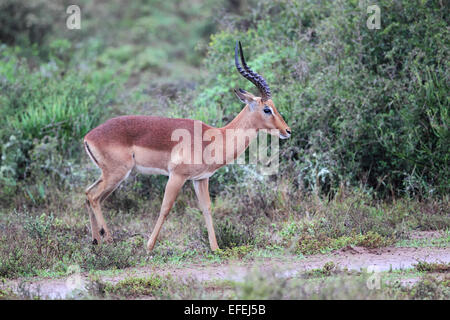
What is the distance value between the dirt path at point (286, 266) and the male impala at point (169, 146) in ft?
2.73

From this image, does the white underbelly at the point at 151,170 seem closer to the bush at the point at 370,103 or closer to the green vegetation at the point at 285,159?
the green vegetation at the point at 285,159

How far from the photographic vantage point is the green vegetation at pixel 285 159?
23.2 ft

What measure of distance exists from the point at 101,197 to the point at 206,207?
53.5 inches

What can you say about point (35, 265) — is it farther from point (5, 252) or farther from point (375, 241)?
point (375, 241)

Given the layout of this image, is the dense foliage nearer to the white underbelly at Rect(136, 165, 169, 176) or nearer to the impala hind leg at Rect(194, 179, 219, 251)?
the impala hind leg at Rect(194, 179, 219, 251)

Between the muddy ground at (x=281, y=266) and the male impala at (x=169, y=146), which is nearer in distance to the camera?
the muddy ground at (x=281, y=266)

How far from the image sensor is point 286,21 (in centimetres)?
1129

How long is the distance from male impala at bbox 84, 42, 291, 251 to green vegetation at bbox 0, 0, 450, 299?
0.71 meters

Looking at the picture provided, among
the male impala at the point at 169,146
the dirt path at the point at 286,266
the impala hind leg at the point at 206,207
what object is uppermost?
the male impala at the point at 169,146

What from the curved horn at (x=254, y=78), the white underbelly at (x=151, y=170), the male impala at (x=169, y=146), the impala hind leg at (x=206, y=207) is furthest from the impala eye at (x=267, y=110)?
the white underbelly at (x=151, y=170)

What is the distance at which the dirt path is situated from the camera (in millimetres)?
5938

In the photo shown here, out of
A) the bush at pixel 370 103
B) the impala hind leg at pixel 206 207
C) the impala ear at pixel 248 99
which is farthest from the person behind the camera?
the bush at pixel 370 103

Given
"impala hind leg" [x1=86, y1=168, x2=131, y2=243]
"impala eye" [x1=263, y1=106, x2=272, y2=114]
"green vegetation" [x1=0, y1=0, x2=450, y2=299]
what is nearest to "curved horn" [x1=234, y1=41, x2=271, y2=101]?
"impala eye" [x1=263, y1=106, x2=272, y2=114]

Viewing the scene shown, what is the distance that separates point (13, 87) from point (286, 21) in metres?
5.34
